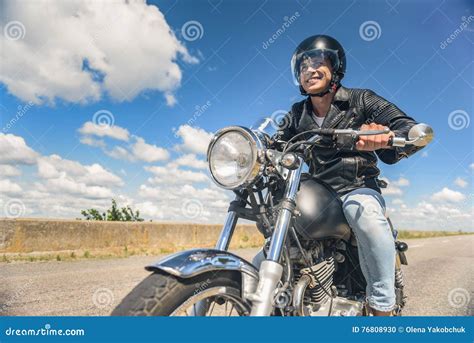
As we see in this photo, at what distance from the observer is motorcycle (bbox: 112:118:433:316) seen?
1747mm

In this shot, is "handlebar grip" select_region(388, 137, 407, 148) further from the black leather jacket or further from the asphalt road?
the asphalt road

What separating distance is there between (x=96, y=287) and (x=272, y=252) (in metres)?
3.79

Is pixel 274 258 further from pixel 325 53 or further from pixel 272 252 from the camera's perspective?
pixel 325 53

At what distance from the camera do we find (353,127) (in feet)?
9.07

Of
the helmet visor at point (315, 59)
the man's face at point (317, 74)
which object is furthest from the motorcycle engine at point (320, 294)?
the helmet visor at point (315, 59)

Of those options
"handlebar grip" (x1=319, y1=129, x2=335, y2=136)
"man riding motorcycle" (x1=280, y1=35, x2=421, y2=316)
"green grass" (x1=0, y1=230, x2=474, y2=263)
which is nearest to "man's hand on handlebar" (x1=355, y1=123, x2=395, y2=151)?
"handlebar grip" (x1=319, y1=129, x2=335, y2=136)

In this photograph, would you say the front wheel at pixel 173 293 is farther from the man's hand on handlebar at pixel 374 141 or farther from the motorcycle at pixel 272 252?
the man's hand on handlebar at pixel 374 141

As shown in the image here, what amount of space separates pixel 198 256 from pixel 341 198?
40.9 inches

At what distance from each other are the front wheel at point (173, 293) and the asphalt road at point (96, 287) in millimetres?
2410

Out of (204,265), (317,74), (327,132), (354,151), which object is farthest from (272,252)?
(317,74)

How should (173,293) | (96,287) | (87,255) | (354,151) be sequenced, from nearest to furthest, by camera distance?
(173,293), (354,151), (96,287), (87,255)

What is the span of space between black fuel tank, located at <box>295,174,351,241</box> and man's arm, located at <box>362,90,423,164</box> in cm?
47

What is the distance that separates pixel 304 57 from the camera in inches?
111

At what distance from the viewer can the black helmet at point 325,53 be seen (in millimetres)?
2781
